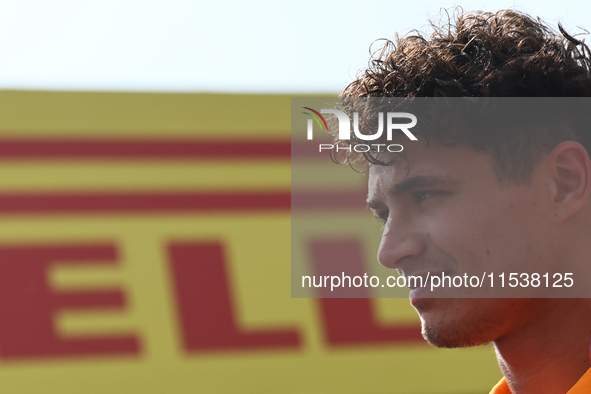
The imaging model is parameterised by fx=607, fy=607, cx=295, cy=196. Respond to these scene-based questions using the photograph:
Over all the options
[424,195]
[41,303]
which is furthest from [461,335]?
[41,303]

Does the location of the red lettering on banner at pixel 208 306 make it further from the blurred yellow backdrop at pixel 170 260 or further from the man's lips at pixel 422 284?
the man's lips at pixel 422 284

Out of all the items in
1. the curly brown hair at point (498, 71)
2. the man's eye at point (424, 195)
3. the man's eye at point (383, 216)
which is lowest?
the man's eye at point (383, 216)

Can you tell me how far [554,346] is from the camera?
Result: 105cm

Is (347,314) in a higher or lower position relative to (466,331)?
lower

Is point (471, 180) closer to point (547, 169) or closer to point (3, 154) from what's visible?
point (547, 169)

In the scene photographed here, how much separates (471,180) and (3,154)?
2.51m

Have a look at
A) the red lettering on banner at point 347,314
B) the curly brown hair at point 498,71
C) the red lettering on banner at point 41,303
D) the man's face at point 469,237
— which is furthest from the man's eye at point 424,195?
the red lettering on banner at point 41,303

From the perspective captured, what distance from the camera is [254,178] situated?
304 centimetres

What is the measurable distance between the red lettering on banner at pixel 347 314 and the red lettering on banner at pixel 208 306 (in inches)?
7.7

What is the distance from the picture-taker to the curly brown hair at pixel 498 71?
1.08 metres

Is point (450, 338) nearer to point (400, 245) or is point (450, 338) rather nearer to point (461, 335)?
point (461, 335)

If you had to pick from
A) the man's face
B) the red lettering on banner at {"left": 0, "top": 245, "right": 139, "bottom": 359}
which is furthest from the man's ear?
the red lettering on banner at {"left": 0, "top": 245, "right": 139, "bottom": 359}

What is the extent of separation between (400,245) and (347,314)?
1.97 m

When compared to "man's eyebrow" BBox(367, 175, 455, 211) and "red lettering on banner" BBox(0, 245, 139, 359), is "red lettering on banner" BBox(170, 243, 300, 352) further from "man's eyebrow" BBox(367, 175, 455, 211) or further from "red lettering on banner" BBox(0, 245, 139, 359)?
"man's eyebrow" BBox(367, 175, 455, 211)
